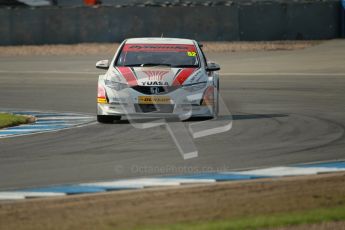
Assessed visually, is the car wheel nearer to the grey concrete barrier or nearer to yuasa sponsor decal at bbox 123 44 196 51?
yuasa sponsor decal at bbox 123 44 196 51

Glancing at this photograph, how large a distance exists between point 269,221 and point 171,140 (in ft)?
17.4

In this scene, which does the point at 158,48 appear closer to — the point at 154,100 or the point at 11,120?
the point at 154,100

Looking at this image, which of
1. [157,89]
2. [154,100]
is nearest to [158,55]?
[157,89]

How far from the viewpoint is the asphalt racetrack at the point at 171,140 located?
39.0 feet

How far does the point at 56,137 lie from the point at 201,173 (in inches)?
149

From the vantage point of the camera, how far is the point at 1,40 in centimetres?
3666

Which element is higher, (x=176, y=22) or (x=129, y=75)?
(x=129, y=75)

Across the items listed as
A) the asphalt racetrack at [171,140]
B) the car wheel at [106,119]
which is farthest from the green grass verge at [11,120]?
the car wheel at [106,119]

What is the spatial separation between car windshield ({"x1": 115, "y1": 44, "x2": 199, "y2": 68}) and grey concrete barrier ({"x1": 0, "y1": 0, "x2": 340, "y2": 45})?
1714cm

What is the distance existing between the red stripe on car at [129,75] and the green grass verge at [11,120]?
74.8 inches

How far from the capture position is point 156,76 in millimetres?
16109

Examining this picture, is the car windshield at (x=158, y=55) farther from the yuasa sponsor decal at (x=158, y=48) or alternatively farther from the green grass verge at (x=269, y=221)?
the green grass verge at (x=269, y=221)

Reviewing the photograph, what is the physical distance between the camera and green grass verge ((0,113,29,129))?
16666 mm

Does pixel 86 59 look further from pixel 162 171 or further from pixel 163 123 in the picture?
pixel 162 171
